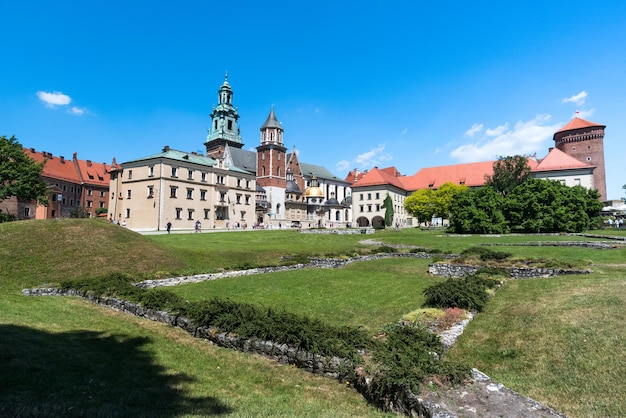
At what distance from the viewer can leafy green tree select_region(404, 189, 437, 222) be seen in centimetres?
7219

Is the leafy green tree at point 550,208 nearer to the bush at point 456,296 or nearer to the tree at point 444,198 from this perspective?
the tree at point 444,198

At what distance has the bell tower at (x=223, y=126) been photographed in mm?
100250

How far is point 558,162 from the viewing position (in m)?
78.2

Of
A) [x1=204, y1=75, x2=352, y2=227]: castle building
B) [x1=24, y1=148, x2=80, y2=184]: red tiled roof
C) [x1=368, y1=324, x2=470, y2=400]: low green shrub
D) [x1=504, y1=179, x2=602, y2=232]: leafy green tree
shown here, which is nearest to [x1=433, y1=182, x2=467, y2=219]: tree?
[x1=504, y1=179, x2=602, y2=232]: leafy green tree

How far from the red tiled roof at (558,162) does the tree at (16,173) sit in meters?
92.9

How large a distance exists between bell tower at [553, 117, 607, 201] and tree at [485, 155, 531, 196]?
2474cm

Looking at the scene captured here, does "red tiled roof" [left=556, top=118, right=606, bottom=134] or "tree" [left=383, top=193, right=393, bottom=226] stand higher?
"red tiled roof" [left=556, top=118, right=606, bottom=134]

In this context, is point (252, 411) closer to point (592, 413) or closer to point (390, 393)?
point (390, 393)

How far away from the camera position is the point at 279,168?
279 feet

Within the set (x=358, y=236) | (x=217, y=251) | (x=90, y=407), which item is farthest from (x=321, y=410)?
(x=358, y=236)

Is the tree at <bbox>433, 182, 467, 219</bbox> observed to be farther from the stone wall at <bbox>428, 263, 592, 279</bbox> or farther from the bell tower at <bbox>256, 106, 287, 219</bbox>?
the stone wall at <bbox>428, 263, 592, 279</bbox>

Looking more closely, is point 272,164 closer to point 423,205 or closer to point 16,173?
point 423,205

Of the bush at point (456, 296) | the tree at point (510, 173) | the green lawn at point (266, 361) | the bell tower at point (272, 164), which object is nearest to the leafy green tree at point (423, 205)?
the tree at point (510, 173)

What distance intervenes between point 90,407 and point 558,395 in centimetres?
794
